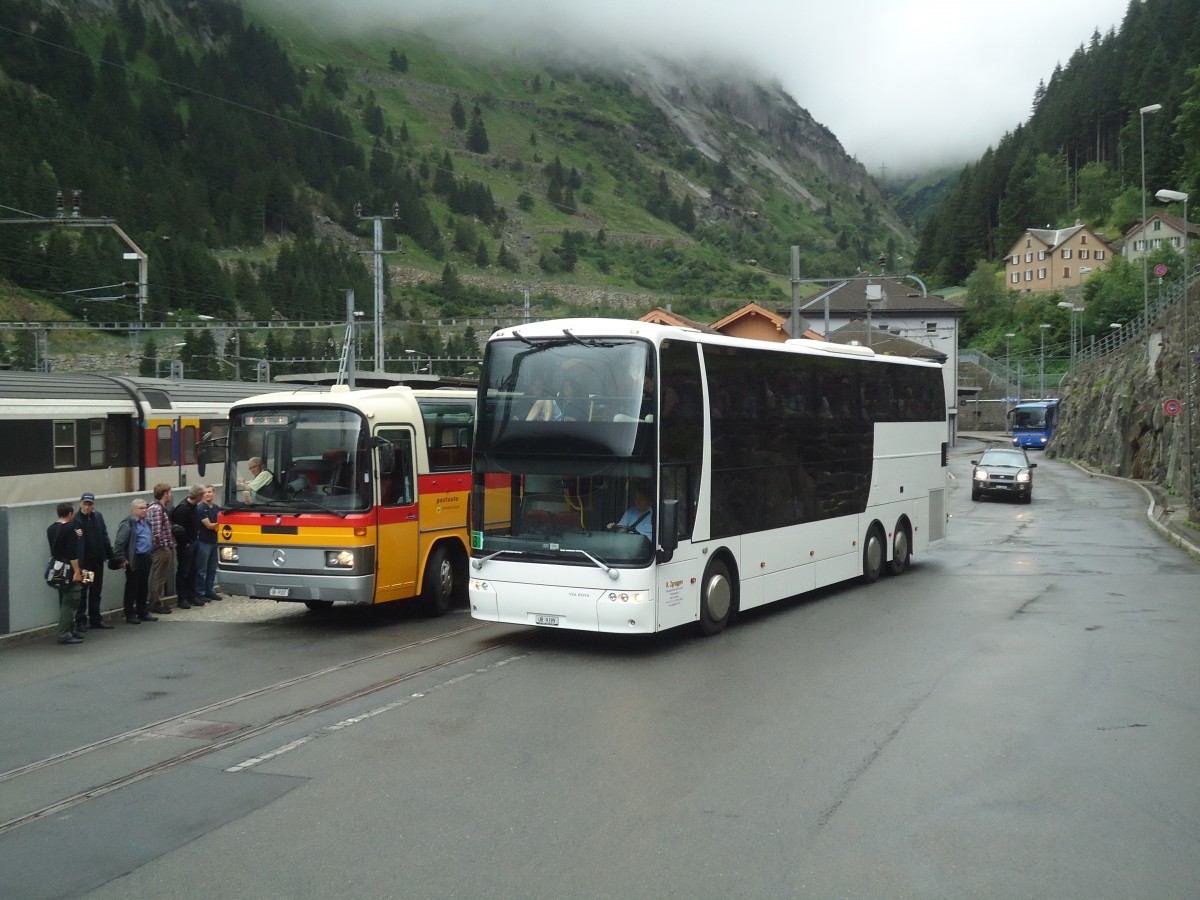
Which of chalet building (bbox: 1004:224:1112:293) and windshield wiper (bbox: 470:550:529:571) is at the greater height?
chalet building (bbox: 1004:224:1112:293)

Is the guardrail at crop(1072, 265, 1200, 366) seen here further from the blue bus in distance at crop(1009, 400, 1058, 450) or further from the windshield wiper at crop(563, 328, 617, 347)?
the windshield wiper at crop(563, 328, 617, 347)

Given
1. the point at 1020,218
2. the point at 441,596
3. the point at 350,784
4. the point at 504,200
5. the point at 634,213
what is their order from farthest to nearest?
the point at 634,213 → the point at 504,200 → the point at 1020,218 → the point at 441,596 → the point at 350,784

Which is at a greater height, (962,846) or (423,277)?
(423,277)

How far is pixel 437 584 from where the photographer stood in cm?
1520

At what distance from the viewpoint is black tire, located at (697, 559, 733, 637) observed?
13219 millimetres

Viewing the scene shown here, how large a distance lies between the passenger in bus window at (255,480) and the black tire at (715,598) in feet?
17.7

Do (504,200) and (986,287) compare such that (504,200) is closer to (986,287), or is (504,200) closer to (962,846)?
(986,287)

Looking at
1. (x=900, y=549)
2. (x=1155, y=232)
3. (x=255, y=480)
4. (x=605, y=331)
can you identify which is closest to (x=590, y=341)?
(x=605, y=331)

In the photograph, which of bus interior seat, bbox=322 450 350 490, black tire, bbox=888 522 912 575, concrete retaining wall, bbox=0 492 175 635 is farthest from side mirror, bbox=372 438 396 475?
black tire, bbox=888 522 912 575

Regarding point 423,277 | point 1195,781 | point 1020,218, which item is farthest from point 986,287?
point 1195,781

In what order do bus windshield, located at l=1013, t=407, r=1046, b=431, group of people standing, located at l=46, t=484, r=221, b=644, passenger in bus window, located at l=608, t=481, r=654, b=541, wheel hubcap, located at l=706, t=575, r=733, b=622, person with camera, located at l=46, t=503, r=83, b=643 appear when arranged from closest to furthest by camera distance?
passenger in bus window, located at l=608, t=481, r=654, b=541 → person with camera, located at l=46, t=503, r=83, b=643 → group of people standing, located at l=46, t=484, r=221, b=644 → wheel hubcap, located at l=706, t=575, r=733, b=622 → bus windshield, located at l=1013, t=407, r=1046, b=431

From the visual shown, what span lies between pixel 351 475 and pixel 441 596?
2.35 metres

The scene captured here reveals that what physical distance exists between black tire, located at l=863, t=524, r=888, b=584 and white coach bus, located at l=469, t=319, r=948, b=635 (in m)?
3.68

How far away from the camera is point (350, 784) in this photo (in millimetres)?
7641
